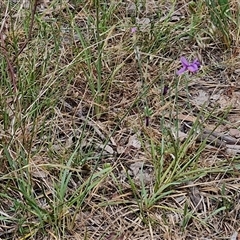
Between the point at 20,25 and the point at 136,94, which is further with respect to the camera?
the point at 20,25

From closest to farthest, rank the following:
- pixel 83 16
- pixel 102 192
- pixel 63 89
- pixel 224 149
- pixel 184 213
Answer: pixel 184 213
pixel 102 192
pixel 224 149
pixel 63 89
pixel 83 16

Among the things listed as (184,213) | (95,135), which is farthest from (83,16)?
(184,213)

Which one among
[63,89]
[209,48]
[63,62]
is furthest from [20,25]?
[209,48]

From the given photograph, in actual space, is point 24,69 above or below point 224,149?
above

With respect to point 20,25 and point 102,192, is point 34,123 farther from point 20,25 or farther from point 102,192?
point 20,25

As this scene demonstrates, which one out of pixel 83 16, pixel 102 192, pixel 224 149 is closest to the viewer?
pixel 102 192

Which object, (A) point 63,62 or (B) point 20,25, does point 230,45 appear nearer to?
(A) point 63,62
